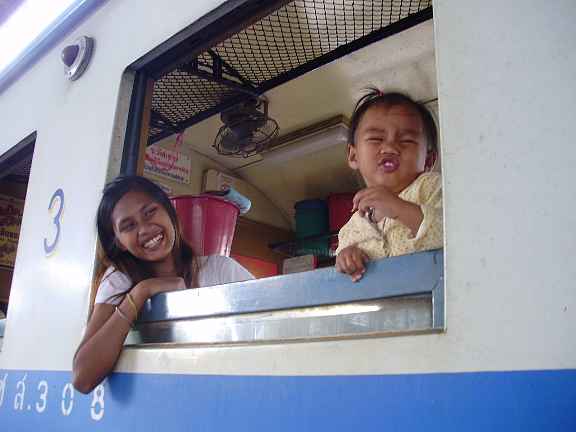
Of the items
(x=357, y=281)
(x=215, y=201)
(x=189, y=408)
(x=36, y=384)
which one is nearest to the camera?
(x=357, y=281)

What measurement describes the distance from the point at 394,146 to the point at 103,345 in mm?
856

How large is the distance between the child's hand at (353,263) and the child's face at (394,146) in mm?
317

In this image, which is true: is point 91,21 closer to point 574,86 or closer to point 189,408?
point 189,408

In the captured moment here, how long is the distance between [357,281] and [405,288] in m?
0.10

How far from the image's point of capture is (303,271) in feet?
4.58

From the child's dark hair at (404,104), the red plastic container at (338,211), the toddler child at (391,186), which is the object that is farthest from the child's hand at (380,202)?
the red plastic container at (338,211)

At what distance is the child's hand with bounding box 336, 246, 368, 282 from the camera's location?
2.96 ft

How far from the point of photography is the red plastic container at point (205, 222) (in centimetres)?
208

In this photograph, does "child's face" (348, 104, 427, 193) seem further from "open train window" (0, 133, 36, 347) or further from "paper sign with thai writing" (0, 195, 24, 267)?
"paper sign with thai writing" (0, 195, 24, 267)

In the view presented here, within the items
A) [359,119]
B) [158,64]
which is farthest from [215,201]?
[359,119]

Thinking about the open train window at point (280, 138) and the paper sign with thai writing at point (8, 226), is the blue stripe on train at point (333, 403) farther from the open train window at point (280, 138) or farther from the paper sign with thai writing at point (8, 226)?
the paper sign with thai writing at point (8, 226)

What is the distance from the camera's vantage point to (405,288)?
0.83m

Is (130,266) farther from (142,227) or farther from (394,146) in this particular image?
(394,146)

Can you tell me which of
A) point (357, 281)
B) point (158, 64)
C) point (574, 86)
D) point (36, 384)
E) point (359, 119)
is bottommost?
point (36, 384)
